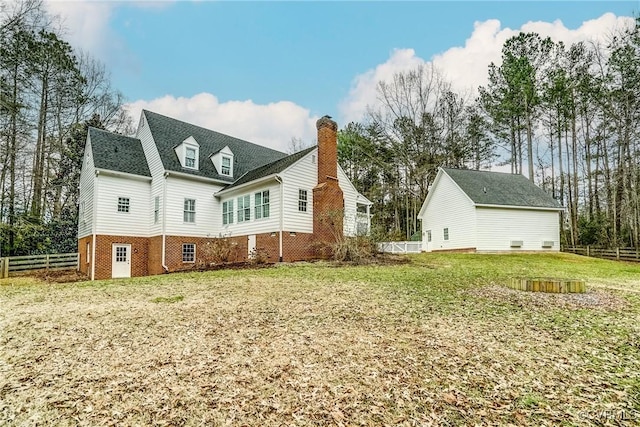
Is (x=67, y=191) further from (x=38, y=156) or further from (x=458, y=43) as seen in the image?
(x=458, y=43)

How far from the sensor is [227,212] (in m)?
18.5

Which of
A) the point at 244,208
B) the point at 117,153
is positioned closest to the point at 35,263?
the point at 117,153

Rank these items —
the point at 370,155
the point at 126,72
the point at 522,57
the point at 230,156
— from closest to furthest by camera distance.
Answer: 1. the point at 230,156
2. the point at 126,72
3. the point at 522,57
4. the point at 370,155

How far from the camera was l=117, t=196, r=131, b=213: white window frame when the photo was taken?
1702 centimetres

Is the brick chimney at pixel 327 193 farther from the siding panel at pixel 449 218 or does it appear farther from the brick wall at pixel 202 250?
the siding panel at pixel 449 218

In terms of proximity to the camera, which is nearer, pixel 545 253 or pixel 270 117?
pixel 545 253

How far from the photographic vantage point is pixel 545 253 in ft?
70.7

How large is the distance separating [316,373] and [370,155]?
29.9 meters

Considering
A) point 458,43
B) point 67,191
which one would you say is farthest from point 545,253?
point 67,191

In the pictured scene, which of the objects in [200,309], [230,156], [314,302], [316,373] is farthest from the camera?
[230,156]

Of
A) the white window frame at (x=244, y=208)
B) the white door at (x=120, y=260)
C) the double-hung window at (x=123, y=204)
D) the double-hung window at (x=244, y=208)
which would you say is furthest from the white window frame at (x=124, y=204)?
the double-hung window at (x=244, y=208)

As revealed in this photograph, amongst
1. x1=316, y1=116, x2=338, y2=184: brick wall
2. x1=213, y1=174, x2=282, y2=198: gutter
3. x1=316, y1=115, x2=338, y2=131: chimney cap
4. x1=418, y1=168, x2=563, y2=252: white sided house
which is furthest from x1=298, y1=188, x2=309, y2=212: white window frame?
x1=418, y1=168, x2=563, y2=252: white sided house

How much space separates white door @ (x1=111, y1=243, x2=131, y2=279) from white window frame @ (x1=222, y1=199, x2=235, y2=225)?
478cm

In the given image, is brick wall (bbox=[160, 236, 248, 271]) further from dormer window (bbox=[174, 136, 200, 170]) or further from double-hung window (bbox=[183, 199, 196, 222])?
dormer window (bbox=[174, 136, 200, 170])
